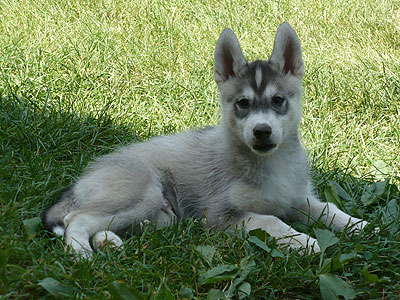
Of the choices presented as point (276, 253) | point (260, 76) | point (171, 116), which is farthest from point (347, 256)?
point (171, 116)

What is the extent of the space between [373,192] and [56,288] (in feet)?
9.06

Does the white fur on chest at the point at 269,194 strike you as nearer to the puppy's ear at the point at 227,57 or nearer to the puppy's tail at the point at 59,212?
the puppy's ear at the point at 227,57

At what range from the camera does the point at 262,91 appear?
3.95 m

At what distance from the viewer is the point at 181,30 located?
698 centimetres

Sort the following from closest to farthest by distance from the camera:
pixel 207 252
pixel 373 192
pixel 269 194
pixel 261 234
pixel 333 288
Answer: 1. pixel 333 288
2. pixel 207 252
3. pixel 261 234
4. pixel 269 194
5. pixel 373 192

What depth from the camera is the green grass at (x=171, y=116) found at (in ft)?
10.3

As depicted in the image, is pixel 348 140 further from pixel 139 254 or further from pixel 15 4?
pixel 15 4

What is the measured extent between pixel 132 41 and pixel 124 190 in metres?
3.26

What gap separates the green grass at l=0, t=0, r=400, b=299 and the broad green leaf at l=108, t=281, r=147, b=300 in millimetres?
10

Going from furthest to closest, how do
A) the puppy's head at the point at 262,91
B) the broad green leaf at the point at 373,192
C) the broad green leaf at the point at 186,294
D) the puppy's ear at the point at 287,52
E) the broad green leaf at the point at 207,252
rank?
the broad green leaf at the point at 373,192 → the puppy's ear at the point at 287,52 → the puppy's head at the point at 262,91 → the broad green leaf at the point at 207,252 → the broad green leaf at the point at 186,294

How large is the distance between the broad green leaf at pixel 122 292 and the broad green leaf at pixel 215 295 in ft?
1.31

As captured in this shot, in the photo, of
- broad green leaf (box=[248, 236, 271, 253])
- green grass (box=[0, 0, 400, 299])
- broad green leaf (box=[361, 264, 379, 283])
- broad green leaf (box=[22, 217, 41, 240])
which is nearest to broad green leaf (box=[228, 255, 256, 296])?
green grass (box=[0, 0, 400, 299])

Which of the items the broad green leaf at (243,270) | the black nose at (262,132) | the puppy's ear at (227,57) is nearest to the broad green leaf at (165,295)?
the broad green leaf at (243,270)

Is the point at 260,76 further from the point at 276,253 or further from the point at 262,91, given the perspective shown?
the point at 276,253
